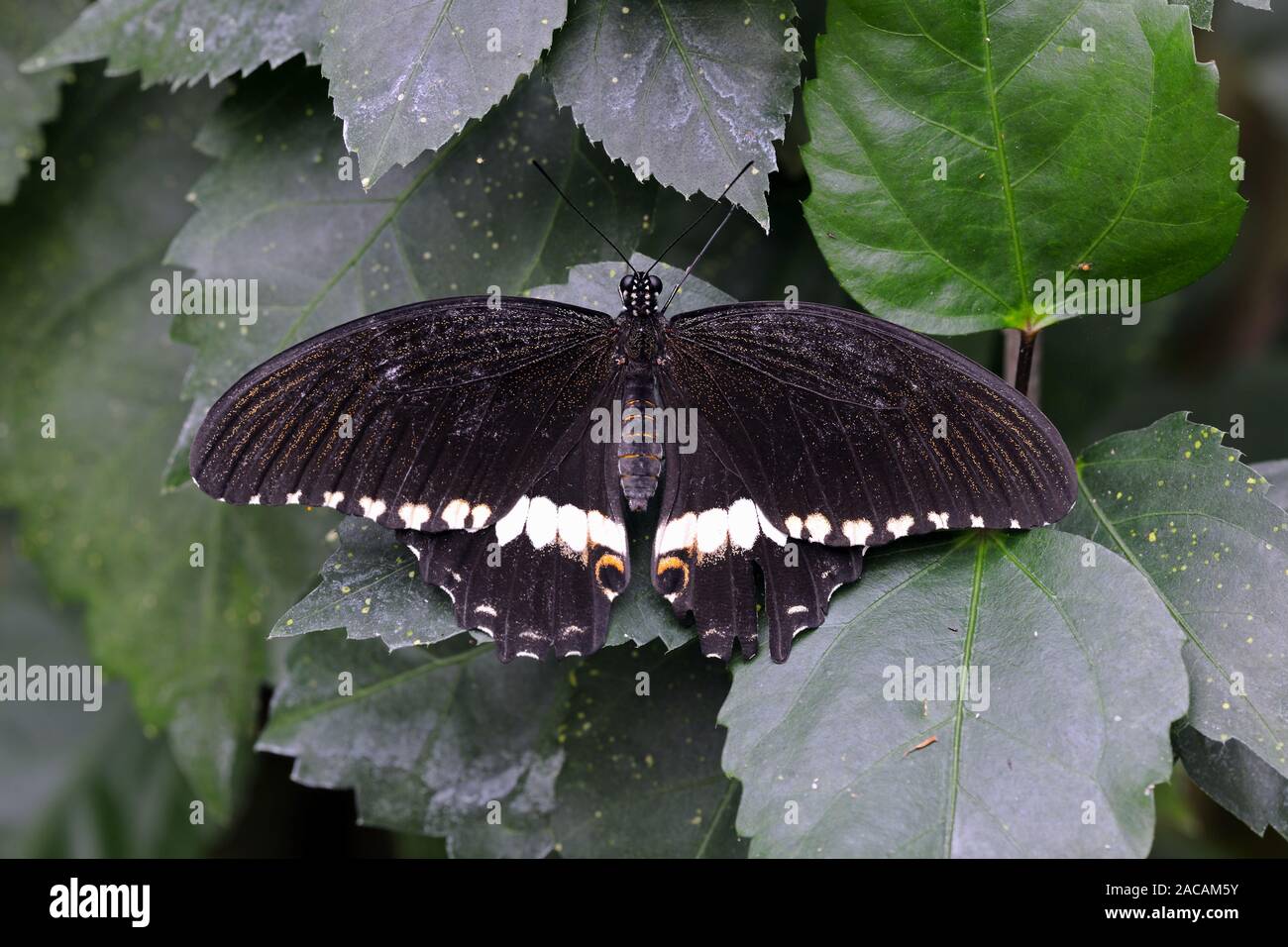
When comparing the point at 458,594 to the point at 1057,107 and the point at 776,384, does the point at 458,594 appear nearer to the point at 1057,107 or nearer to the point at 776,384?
the point at 776,384

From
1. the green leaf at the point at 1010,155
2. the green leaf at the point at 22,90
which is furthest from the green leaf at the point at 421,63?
the green leaf at the point at 22,90

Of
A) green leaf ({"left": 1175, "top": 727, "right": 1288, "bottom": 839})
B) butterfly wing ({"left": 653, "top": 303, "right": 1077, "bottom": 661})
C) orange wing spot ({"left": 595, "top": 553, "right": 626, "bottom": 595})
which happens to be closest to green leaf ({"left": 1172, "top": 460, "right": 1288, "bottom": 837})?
green leaf ({"left": 1175, "top": 727, "right": 1288, "bottom": 839})

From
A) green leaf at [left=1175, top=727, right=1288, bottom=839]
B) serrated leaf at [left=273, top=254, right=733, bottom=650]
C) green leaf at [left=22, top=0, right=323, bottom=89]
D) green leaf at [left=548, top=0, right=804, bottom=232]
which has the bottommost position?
green leaf at [left=1175, top=727, right=1288, bottom=839]

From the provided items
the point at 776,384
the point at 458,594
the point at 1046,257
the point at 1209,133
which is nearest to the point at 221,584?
the point at 458,594

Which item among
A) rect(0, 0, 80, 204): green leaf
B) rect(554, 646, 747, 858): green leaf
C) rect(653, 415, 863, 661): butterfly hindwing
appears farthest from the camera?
rect(0, 0, 80, 204): green leaf

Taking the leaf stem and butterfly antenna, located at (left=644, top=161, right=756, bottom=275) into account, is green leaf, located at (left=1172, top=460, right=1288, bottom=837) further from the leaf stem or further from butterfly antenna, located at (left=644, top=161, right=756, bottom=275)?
butterfly antenna, located at (left=644, top=161, right=756, bottom=275)

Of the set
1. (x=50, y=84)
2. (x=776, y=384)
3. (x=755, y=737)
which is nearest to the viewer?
(x=755, y=737)

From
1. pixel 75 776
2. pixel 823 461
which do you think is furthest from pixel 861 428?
pixel 75 776
